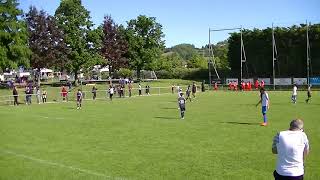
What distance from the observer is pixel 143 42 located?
83.0 meters

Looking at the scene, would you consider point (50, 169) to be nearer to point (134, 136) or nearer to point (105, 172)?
point (105, 172)

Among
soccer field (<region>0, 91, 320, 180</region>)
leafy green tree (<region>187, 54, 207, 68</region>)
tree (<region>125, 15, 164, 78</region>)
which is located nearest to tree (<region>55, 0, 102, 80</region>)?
tree (<region>125, 15, 164, 78</region>)

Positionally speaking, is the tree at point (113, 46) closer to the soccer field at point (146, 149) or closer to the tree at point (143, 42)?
the tree at point (143, 42)

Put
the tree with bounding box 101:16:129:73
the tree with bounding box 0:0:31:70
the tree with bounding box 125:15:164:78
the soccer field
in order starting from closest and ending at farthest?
the soccer field, the tree with bounding box 0:0:31:70, the tree with bounding box 101:16:129:73, the tree with bounding box 125:15:164:78

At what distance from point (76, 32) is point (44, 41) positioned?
547 centimetres

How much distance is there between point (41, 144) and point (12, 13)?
167 ft

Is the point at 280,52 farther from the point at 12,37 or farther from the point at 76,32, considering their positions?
the point at 12,37

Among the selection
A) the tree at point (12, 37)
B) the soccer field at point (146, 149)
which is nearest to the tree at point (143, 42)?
the tree at point (12, 37)

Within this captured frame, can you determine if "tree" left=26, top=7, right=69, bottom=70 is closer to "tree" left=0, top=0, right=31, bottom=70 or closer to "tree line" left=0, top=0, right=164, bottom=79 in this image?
"tree line" left=0, top=0, right=164, bottom=79

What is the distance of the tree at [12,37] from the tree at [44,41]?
513 centimetres

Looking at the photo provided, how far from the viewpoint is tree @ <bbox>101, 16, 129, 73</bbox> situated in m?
80.1

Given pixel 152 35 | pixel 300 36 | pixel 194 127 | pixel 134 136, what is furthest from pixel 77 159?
pixel 152 35

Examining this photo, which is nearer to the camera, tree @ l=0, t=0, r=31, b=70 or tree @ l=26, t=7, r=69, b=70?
tree @ l=0, t=0, r=31, b=70

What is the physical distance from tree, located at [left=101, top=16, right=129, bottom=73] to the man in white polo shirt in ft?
242
